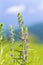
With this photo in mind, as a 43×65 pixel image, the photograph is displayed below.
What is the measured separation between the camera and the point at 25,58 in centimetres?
533

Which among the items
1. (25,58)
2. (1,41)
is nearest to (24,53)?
(25,58)

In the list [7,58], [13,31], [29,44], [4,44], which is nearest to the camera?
[4,44]

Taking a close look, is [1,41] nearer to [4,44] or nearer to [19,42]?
[4,44]

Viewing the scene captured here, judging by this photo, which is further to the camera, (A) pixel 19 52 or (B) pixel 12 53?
(B) pixel 12 53

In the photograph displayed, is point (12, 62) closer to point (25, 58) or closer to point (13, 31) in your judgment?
point (25, 58)

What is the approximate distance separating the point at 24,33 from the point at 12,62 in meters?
0.63

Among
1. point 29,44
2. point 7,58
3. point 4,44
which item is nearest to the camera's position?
point 4,44

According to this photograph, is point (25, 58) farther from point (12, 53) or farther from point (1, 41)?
point (1, 41)

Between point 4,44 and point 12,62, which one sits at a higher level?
point 4,44

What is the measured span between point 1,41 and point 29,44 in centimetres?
78

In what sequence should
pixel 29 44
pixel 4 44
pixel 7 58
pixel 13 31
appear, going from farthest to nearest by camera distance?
pixel 13 31 < pixel 29 44 < pixel 7 58 < pixel 4 44

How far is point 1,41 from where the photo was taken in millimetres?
4812

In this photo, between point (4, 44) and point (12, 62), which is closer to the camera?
point (4, 44)

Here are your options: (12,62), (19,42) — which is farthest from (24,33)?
(12,62)
